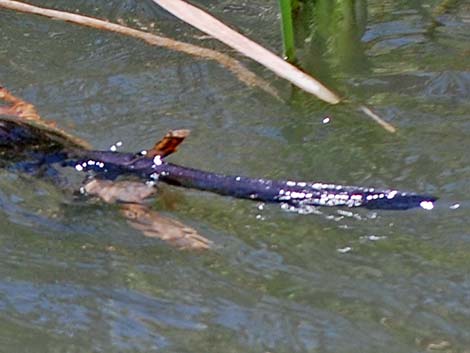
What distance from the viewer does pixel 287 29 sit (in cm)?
306

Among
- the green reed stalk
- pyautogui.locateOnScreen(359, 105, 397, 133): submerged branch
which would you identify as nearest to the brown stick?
the green reed stalk

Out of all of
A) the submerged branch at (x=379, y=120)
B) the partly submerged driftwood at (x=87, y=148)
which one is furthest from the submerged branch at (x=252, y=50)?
the partly submerged driftwood at (x=87, y=148)

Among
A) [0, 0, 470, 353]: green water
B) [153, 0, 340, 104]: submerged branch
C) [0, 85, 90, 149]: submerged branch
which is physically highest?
[153, 0, 340, 104]: submerged branch

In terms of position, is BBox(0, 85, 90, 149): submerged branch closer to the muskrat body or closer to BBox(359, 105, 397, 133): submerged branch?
the muskrat body

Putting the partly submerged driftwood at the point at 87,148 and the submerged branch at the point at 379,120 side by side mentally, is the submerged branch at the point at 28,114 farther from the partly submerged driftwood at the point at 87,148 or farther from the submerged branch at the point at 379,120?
the submerged branch at the point at 379,120

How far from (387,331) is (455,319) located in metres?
0.12

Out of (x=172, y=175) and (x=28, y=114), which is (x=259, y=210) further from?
(x=28, y=114)

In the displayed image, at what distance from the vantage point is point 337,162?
2.88 meters

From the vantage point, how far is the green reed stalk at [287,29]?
2.97 metres

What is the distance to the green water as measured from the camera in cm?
232

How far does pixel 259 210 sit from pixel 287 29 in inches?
23.1

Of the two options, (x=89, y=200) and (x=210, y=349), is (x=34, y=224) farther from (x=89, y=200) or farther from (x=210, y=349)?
(x=210, y=349)

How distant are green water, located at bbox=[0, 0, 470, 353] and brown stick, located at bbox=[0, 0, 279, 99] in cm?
4

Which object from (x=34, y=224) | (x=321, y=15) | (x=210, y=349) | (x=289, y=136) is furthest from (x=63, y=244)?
(x=321, y=15)
